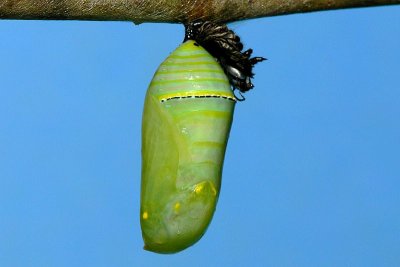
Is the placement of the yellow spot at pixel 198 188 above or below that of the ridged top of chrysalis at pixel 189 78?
below

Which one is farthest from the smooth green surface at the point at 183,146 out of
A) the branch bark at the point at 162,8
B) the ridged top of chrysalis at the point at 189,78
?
the branch bark at the point at 162,8

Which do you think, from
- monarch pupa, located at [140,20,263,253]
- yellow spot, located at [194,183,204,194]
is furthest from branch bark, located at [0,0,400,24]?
yellow spot, located at [194,183,204,194]

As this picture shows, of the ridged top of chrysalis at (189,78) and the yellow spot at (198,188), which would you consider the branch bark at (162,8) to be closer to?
the ridged top of chrysalis at (189,78)

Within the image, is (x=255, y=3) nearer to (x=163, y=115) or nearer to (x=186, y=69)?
(x=186, y=69)

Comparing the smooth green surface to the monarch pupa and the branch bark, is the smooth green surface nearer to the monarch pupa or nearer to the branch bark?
the monarch pupa

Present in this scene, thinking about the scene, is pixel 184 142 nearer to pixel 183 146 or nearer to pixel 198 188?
pixel 183 146

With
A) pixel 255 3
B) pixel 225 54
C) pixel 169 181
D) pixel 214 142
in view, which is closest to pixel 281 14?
pixel 255 3
